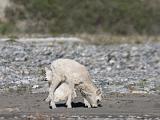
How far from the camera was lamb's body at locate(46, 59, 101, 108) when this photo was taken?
50.6ft

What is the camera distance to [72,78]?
50.5 ft

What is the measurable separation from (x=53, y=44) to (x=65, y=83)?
56.7 ft

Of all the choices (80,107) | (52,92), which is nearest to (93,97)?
(80,107)

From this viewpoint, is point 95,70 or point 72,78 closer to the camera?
point 72,78

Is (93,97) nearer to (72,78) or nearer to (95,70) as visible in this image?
(72,78)

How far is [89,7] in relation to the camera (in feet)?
169

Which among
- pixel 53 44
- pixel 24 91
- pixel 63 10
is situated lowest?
pixel 24 91

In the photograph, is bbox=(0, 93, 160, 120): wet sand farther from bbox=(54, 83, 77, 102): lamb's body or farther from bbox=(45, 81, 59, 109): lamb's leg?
bbox=(54, 83, 77, 102): lamb's body

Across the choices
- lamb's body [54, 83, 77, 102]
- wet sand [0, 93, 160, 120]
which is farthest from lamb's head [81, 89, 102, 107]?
lamb's body [54, 83, 77, 102]

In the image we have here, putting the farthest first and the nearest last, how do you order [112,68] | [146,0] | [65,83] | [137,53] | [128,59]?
[146,0] < [137,53] < [128,59] < [112,68] < [65,83]

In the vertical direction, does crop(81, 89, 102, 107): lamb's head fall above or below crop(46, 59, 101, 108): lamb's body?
below

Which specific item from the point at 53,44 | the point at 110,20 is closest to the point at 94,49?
the point at 53,44

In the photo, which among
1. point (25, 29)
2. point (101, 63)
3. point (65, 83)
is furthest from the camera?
point (25, 29)

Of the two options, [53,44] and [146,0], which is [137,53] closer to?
[53,44]
